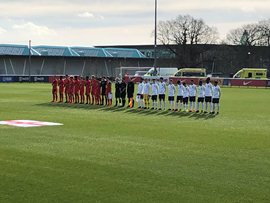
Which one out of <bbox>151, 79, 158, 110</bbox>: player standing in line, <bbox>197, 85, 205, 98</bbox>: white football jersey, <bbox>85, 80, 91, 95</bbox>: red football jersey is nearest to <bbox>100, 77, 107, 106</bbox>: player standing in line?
<bbox>85, 80, 91, 95</bbox>: red football jersey

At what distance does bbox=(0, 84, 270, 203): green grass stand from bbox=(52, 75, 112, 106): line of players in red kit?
10914mm

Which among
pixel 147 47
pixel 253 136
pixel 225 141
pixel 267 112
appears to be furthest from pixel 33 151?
pixel 147 47

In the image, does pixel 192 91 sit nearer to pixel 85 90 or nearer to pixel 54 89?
pixel 85 90

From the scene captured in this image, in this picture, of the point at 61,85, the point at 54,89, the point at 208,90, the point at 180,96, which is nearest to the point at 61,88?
the point at 61,85

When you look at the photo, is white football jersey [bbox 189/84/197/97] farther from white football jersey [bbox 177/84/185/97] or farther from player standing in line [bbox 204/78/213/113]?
player standing in line [bbox 204/78/213/113]

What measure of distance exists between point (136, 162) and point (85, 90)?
22371 mm

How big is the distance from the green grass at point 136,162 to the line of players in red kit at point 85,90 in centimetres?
1091

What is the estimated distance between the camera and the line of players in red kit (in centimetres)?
3269

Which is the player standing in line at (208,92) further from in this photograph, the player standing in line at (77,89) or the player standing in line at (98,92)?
the player standing in line at (77,89)

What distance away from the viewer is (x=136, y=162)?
472 inches

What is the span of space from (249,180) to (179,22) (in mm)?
95178

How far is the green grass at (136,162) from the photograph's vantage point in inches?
355

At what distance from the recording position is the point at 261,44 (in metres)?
101

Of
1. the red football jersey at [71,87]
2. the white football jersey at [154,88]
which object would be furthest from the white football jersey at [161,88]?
the red football jersey at [71,87]
